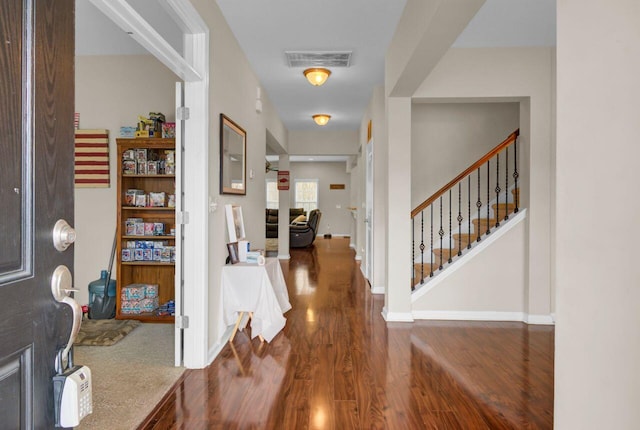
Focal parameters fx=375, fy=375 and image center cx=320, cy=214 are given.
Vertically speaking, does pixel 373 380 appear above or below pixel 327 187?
below

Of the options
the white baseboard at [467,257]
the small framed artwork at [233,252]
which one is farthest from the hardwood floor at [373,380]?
the small framed artwork at [233,252]

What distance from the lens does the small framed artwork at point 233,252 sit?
3281 mm

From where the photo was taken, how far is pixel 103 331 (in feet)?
11.0

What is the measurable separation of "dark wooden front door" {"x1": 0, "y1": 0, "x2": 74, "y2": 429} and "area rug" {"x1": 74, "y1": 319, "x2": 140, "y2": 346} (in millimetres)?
2737

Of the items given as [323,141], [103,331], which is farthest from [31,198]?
[323,141]

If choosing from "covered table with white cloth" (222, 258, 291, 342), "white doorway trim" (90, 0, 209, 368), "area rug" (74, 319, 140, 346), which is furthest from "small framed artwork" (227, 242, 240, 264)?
"area rug" (74, 319, 140, 346)

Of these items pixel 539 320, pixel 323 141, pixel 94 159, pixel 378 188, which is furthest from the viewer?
pixel 323 141

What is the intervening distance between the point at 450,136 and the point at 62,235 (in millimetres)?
4834

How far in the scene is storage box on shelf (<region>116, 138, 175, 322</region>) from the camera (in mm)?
3727

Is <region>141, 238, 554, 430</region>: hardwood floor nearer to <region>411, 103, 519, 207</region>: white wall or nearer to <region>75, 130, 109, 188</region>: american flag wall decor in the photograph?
<region>411, 103, 519, 207</region>: white wall

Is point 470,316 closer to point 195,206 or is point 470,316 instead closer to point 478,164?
point 478,164

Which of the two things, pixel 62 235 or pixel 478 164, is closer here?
pixel 62 235

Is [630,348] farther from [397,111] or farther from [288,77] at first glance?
[288,77]

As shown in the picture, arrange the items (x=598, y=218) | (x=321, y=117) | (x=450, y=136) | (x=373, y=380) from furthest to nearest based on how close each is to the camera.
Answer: (x=321, y=117)
(x=450, y=136)
(x=373, y=380)
(x=598, y=218)
